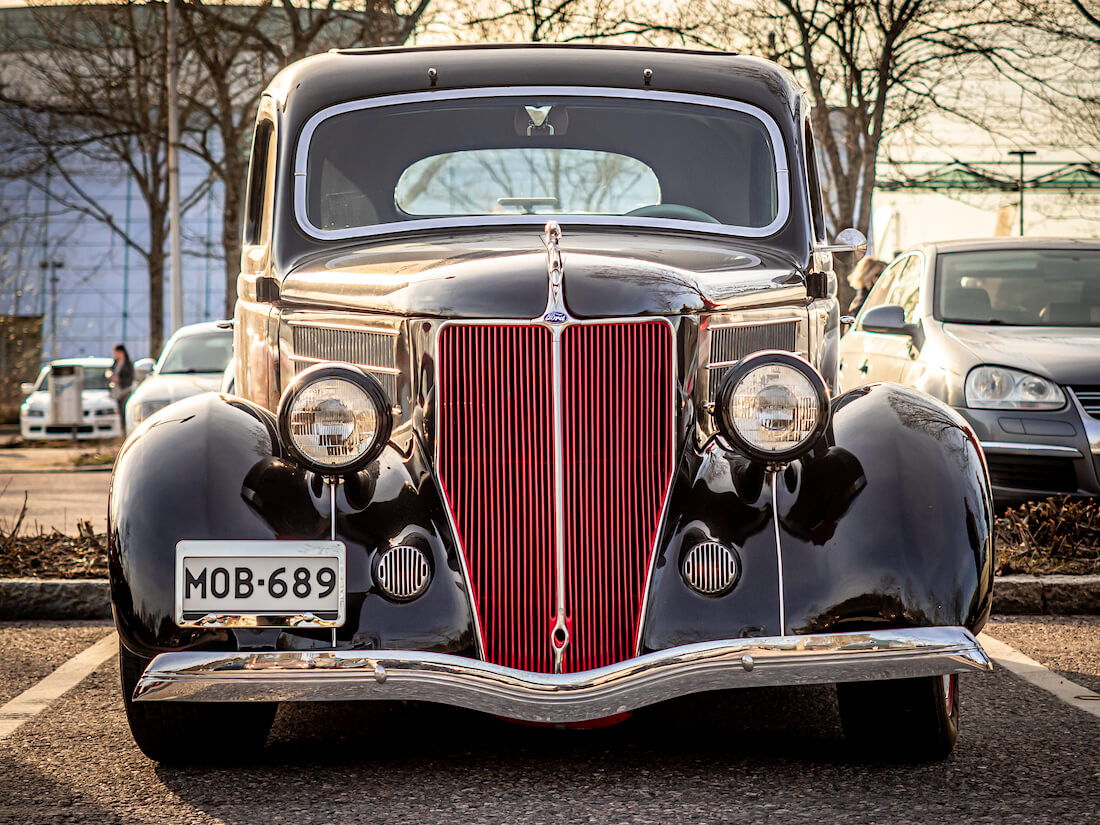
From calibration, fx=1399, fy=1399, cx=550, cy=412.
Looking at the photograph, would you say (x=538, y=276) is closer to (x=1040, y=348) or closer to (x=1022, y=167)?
(x=1040, y=348)

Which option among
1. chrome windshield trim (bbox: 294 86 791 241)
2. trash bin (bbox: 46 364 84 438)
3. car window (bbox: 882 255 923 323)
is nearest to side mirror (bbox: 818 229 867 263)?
chrome windshield trim (bbox: 294 86 791 241)

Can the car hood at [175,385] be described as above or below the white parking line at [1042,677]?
above

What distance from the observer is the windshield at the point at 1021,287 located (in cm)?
880

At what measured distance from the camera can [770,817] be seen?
337cm

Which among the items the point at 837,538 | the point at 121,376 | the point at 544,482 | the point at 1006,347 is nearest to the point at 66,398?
the point at 121,376

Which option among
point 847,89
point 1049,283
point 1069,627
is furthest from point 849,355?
point 847,89

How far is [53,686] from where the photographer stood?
5.02 metres

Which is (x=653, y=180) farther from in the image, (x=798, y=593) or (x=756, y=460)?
(x=798, y=593)

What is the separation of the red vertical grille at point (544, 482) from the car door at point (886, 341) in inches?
205

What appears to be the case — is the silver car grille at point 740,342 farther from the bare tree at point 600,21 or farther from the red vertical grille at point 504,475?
the bare tree at point 600,21

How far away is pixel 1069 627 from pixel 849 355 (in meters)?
4.21

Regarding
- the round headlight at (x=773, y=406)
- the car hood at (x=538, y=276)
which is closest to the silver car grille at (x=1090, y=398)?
the car hood at (x=538, y=276)

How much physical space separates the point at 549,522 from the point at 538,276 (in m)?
0.64

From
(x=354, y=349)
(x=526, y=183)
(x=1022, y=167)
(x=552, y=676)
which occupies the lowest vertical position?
(x=552, y=676)
